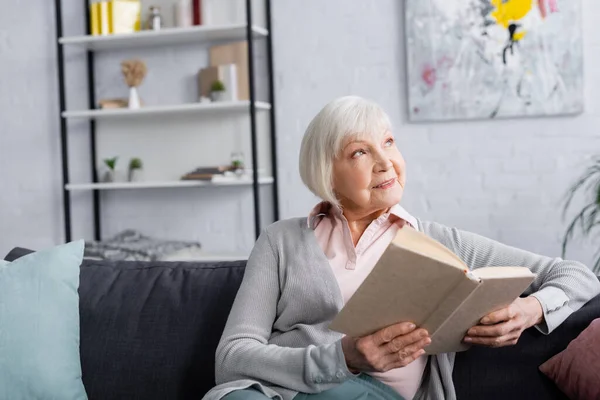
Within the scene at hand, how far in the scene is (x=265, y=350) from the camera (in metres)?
1.64

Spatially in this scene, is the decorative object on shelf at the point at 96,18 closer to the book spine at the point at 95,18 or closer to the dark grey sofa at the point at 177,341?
the book spine at the point at 95,18

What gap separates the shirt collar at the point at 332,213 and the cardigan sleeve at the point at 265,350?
11 centimetres

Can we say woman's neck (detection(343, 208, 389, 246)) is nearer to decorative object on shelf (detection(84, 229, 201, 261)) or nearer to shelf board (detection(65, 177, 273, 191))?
shelf board (detection(65, 177, 273, 191))

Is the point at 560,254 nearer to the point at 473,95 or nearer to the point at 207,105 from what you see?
the point at 473,95

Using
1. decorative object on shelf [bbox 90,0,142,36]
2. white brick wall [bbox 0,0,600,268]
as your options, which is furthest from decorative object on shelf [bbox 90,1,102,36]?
white brick wall [bbox 0,0,600,268]

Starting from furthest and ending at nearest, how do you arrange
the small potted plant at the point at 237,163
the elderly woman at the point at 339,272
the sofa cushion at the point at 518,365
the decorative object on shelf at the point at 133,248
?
the small potted plant at the point at 237,163 → the decorative object on shelf at the point at 133,248 → the sofa cushion at the point at 518,365 → the elderly woman at the point at 339,272

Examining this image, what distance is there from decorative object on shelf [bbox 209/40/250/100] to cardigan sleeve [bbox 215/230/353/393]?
2175 millimetres

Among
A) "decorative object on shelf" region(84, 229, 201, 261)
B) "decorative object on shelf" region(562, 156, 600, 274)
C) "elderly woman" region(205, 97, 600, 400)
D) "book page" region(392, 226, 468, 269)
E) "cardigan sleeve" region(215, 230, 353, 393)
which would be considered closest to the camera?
"book page" region(392, 226, 468, 269)

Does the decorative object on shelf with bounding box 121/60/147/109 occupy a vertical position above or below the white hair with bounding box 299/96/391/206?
above

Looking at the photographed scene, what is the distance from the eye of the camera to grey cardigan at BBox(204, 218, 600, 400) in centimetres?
162

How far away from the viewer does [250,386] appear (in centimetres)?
160

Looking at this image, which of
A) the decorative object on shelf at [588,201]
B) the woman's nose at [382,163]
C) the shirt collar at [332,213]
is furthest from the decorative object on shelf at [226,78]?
the woman's nose at [382,163]

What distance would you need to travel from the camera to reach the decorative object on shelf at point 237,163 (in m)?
3.84

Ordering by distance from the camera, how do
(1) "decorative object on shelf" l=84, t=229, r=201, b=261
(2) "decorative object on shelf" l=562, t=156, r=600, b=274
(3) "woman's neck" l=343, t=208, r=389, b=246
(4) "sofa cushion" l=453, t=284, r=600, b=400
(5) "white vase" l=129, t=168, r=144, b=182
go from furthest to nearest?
1. (5) "white vase" l=129, t=168, r=144, b=182
2. (1) "decorative object on shelf" l=84, t=229, r=201, b=261
3. (2) "decorative object on shelf" l=562, t=156, r=600, b=274
4. (3) "woman's neck" l=343, t=208, r=389, b=246
5. (4) "sofa cushion" l=453, t=284, r=600, b=400
